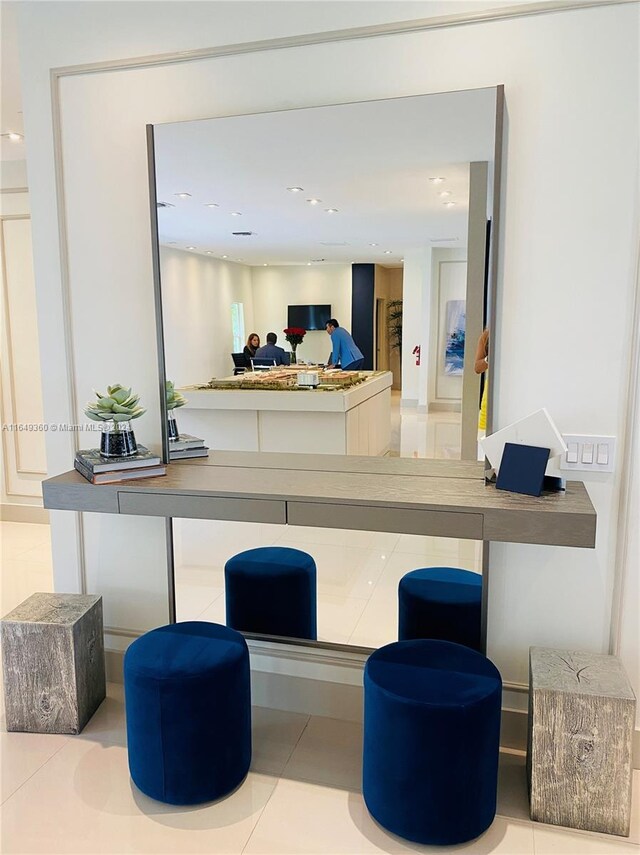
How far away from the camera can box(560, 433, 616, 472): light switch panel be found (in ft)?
6.88

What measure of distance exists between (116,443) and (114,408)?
128 mm

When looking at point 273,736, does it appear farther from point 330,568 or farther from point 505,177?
point 505,177

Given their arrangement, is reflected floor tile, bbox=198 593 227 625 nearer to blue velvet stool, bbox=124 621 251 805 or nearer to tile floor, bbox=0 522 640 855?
tile floor, bbox=0 522 640 855

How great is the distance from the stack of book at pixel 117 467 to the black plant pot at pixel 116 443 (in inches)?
0.9

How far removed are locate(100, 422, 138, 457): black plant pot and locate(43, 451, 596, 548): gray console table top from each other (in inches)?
5.6

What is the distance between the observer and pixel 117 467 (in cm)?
231

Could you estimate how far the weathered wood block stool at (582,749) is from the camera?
1.88m

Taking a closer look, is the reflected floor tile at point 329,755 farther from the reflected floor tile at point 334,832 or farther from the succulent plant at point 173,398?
the succulent plant at point 173,398

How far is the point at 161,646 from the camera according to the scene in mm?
2178

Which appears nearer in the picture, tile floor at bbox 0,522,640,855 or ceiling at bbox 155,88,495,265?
tile floor at bbox 0,522,640,855

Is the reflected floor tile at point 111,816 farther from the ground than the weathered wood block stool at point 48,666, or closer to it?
closer to it

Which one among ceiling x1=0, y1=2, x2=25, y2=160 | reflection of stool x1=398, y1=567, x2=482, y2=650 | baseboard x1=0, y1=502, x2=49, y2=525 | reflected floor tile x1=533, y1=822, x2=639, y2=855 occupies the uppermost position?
ceiling x1=0, y1=2, x2=25, y2=160

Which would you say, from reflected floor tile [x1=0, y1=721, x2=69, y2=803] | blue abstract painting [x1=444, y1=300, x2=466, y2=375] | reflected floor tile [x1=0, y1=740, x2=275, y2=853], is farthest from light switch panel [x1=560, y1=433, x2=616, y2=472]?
reflected floor tile [x1=0, y1=721, x2=69, y2=803]

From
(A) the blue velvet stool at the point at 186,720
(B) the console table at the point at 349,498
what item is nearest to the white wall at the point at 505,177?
(B) the console table at the point at 349,498
